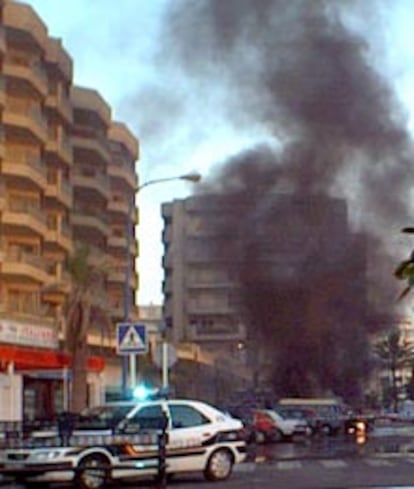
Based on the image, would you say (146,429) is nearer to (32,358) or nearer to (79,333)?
(32,358)

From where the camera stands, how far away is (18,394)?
4103cm

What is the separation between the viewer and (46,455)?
19062 mm

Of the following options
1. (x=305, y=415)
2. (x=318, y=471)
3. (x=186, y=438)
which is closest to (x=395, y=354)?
(x=305, y=415)

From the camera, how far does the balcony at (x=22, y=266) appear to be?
57359 millimetres

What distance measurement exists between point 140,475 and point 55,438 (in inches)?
57.8

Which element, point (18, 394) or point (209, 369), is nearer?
point (18, 394)

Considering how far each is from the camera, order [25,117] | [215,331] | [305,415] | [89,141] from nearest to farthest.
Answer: [305,415], [25,117], [89,141], [215,331]

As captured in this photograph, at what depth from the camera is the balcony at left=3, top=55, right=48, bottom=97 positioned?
193 feet

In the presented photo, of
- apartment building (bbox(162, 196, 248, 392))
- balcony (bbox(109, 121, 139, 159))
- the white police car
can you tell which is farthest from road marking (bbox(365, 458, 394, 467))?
balcony (bbox(109, 121, 139, 159))

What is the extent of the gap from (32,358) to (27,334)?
2.74 meters

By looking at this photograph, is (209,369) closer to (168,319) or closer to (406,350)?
(168,319)

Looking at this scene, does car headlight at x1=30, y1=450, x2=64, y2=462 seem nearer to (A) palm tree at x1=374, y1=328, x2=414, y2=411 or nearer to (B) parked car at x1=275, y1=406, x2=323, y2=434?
(B) parked car at x1=275, y1=406, x2=323, y2=434

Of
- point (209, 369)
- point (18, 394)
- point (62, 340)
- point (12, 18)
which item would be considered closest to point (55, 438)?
point (18, 394)

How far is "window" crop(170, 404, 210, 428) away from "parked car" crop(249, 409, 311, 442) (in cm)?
2224
